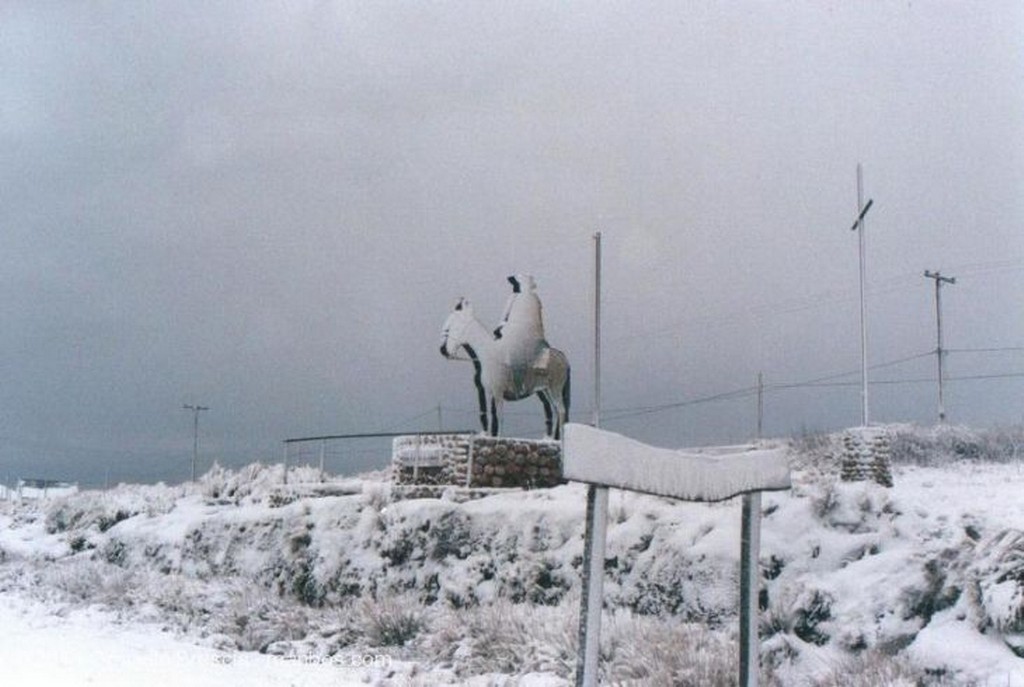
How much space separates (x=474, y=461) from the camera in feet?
59.1

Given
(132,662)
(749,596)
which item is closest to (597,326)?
(132,662)

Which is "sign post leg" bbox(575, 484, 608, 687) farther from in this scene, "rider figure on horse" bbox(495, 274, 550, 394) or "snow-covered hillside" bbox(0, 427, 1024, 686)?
"rider figure on horse" bbox(495, 274, 550, 394)

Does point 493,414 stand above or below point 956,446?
below

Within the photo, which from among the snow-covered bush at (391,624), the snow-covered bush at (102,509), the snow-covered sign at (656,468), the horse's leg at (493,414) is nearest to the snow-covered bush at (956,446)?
the horse's leg at (493,414)

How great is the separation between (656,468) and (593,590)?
25.0 inches

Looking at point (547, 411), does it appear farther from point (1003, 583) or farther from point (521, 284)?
point (1003, 583)

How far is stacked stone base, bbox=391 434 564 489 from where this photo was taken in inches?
711

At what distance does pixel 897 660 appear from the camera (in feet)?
25.7

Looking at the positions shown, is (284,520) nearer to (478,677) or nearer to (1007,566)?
(478,677)

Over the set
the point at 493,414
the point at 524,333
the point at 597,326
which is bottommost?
the point at 493,414

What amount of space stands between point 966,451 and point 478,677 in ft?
84.0

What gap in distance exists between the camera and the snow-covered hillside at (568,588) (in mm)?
8125

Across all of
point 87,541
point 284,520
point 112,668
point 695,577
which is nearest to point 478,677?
point 695,577

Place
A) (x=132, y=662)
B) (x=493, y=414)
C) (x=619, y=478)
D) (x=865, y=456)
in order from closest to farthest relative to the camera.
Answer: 1. (x=619, y=478)
2. (x=132, y=662)
3. (x=493, y=414)
4. (x=865, y=456)
